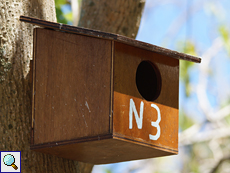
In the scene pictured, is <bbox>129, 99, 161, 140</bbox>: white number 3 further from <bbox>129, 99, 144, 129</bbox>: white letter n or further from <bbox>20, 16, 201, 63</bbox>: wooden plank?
<bbox>20, 16, 201, 63</bbox>: wooden plank

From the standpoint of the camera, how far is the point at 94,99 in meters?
2.07

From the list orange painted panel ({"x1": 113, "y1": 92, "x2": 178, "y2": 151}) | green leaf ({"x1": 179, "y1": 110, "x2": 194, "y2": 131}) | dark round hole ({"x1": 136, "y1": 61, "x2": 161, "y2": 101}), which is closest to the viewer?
orange painted panel ({"x1": 113, "y1": 92, "x2": 178, "y2": 151})

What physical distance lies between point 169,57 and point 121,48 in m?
0.45

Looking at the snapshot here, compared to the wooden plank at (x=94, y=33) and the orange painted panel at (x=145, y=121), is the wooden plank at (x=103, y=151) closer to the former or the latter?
the orange painted panel at (x=145, y=121)

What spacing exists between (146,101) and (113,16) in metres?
1.25

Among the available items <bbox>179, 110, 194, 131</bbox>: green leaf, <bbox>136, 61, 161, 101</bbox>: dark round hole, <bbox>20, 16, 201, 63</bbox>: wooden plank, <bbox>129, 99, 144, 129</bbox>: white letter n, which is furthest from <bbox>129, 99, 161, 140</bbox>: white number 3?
<bbox>179, 110, 194, 131</bbox>: green leaf

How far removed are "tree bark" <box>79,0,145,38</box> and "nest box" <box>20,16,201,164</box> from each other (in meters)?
0.99

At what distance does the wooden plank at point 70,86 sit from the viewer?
2053 millimetres

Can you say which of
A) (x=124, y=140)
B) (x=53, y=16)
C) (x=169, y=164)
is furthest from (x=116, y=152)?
(x=169, y=164)

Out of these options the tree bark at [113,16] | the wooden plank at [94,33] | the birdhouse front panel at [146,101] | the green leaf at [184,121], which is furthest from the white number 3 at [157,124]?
the green leaf at [184,121]

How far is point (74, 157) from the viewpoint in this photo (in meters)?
2.42

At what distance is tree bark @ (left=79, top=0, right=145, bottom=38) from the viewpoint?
331 centimetres

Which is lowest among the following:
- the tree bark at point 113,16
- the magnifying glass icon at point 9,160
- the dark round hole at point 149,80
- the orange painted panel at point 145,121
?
the magnifying glass icon at point 9,160

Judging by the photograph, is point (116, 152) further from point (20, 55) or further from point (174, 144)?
point (20, 55)
